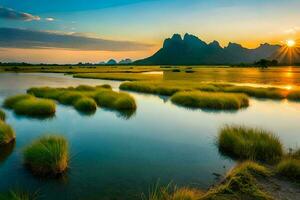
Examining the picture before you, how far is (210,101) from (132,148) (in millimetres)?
18629

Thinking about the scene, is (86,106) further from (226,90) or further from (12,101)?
(226,90)

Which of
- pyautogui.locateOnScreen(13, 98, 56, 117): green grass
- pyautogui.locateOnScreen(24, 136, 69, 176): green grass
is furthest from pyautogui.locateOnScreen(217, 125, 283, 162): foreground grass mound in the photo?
pyautogui.locateOnScreen(13, 98, 56, 117): green grass

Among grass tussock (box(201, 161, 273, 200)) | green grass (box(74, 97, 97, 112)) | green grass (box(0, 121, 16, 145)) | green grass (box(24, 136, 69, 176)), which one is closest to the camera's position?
grass tussock (box(201, 161, 273, 200))

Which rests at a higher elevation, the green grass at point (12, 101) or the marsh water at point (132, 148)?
the green grass at point (12, 101)

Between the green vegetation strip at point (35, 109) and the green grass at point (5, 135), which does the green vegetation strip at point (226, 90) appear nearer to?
the green vegetation strip at point (35, 109)

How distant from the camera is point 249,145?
16094mm

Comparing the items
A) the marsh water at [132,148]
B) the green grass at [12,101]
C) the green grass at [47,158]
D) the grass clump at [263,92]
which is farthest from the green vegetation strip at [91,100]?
the grass clump at [263,92]

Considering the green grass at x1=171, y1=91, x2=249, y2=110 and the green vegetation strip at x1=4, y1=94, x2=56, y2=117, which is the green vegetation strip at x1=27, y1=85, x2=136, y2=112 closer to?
the green vegetation strip at x1=4, y1=94, x2=56, y2=117

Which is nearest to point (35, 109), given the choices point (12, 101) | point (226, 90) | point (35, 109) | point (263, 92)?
point (35, 109)

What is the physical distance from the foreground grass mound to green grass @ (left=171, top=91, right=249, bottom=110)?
1529 cm

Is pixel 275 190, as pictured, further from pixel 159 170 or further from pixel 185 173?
pixel 159 170

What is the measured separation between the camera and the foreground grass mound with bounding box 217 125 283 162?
15477mm

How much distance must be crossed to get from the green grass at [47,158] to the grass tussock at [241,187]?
649 centimetres

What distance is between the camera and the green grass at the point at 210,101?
33500 mm
